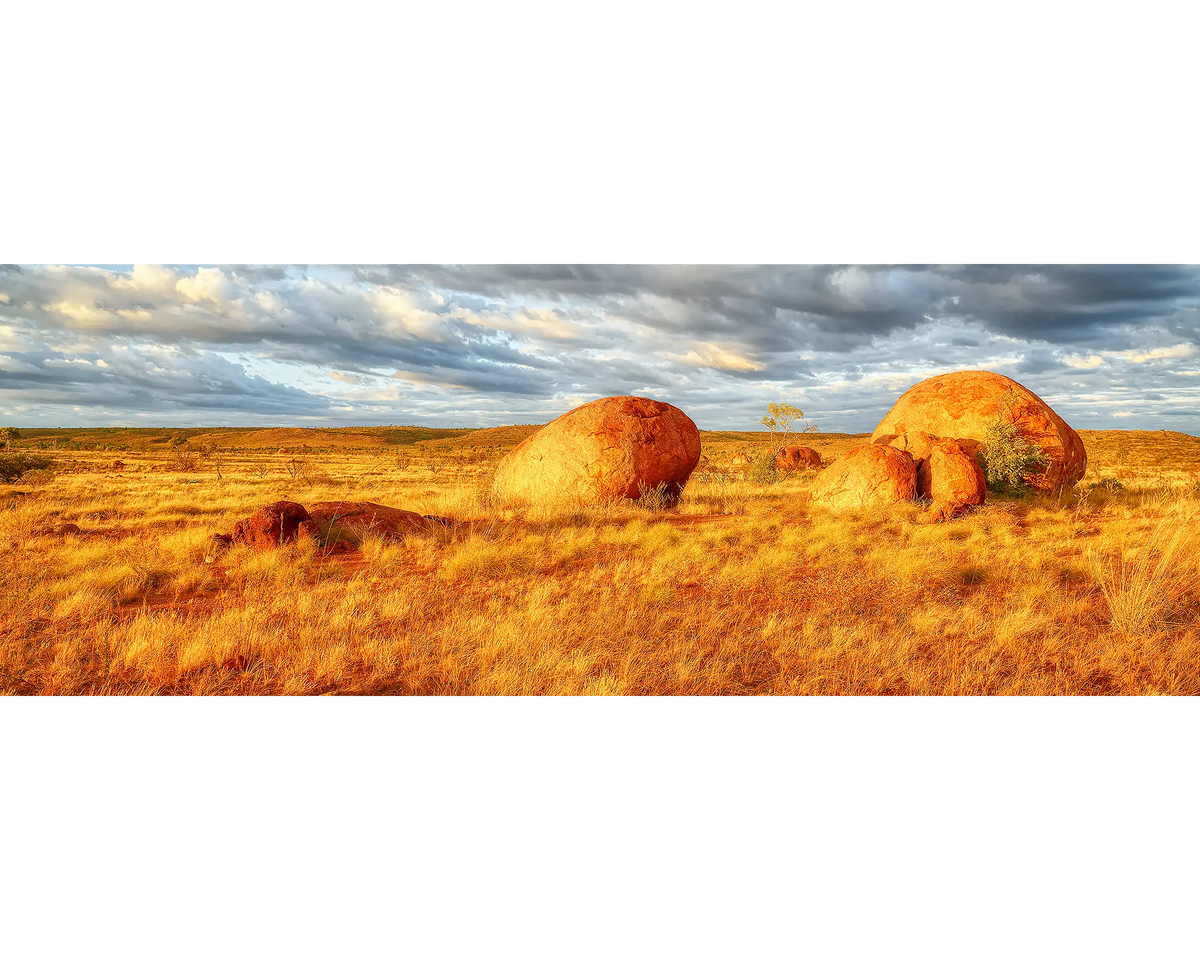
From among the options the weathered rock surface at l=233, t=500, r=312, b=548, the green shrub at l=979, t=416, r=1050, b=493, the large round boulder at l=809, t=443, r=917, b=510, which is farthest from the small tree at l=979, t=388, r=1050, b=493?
the weathered rock surface at l=233, t=500, r=312, b=548

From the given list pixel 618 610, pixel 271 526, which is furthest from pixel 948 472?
pixel 271 526

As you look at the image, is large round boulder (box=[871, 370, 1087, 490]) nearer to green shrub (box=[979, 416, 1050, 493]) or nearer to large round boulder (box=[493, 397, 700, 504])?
green shrub (box=[979, 416, 1050, 493])

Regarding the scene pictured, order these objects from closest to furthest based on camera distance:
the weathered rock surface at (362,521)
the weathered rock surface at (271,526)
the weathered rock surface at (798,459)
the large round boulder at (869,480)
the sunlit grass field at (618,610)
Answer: the sunlit grass field at (618,610), the weathered rock surface at (271,526), the weathered rock surface at (362,521), the large round boulder at (869,480), the weathered rock surface at (798,459)

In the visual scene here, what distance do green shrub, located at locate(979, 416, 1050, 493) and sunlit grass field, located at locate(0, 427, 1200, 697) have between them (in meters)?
2.05

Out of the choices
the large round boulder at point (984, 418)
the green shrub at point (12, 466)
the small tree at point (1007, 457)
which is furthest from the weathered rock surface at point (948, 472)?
the green shrub at point (12, 466)

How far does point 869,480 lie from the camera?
11352 mm

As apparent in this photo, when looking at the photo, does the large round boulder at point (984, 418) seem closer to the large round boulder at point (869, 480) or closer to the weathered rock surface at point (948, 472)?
the weathered rock surface at point (948, 472)

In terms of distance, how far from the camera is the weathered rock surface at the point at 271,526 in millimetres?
7535

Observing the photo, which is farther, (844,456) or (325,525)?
(844,456)

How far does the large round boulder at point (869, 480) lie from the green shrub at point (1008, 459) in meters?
1.81

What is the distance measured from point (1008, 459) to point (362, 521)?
12.7m

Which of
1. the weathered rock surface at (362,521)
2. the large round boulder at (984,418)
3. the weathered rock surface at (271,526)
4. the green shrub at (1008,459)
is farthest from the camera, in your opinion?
the large round boulder at (984,418)

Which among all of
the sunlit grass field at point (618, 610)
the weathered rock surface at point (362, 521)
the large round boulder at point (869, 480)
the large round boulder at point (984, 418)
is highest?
the large round boulder at point (984, 418)

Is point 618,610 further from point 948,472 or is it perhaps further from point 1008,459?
point 1008,459
